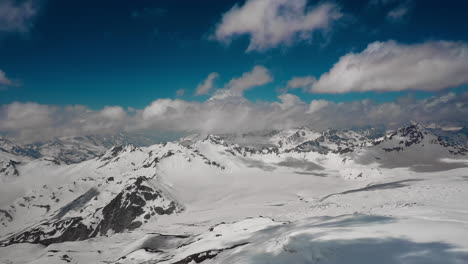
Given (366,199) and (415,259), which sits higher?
(415,259)

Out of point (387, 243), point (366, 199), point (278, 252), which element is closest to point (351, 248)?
point (387, 243)

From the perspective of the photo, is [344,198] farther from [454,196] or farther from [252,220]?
[252,220]

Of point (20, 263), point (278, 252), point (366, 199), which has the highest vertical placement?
point (278, 252)

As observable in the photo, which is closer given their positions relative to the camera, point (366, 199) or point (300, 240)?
point (300, 240)

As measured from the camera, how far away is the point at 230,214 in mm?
188375

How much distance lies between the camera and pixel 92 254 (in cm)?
11956

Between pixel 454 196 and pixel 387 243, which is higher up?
pixel 387 243

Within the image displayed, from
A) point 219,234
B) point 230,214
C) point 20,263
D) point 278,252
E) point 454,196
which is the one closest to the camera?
point 278,252

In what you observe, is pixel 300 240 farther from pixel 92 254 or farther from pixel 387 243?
pixel 92 254

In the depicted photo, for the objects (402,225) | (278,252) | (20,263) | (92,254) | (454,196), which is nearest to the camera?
(278,252)

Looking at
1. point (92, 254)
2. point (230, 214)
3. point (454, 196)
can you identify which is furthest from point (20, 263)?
point (454, 196)

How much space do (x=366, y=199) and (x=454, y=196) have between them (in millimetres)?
39994

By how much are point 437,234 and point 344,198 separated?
111m

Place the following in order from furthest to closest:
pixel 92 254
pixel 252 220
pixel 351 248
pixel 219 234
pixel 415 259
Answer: pixel 92 254
pixel 252 220
pixel 219 234
pixel 351 248
pixel 415 259
